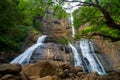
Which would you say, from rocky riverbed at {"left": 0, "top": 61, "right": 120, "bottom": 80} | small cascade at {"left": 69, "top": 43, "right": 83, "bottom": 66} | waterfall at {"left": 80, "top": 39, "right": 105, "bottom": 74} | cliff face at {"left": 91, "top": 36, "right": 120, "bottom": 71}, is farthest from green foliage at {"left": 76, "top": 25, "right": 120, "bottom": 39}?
cliff face at {"left": 91, "top": 36, "right": 120, "bottom": 71}

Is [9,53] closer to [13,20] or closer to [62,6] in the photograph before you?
[13,20]

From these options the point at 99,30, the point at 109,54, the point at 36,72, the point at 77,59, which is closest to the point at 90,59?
the point at 77,59

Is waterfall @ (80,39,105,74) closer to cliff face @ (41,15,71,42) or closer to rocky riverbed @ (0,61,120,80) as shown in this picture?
rocky riverbed @ (0,61,120,80)

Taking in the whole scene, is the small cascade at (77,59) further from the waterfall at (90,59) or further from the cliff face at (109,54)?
the cliff face at (109,54)

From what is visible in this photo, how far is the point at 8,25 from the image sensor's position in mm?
18625

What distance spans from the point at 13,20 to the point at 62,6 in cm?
788

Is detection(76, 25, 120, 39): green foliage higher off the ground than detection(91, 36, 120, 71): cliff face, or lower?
higher

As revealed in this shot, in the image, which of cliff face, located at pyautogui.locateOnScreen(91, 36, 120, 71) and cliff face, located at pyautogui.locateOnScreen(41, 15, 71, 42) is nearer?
cliff face, located at pyautogui.locateOnScreen(91, 36, 120, 71)

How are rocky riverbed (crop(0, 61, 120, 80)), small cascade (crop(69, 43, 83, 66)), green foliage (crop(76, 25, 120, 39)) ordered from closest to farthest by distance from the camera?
1. rocky riverbed (crop(0, 61, 120, 80))
2. green foliage (crop(76, 25, 120, 39))
3. small cascade (crop(69, 43, 83, 66))

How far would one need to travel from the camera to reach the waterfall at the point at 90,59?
27328 mm

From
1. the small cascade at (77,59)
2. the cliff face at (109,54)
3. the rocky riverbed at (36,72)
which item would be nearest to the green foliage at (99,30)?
the rocky riverbed at (36,72)

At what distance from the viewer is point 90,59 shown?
95.5ft

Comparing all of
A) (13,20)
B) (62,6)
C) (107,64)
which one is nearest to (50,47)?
(107,64)

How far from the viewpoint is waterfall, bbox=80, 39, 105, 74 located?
2733 cm
